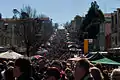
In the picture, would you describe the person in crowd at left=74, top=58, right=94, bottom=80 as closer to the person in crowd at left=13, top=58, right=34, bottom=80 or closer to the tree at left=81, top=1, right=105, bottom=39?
the person in crowd at left=13, top=58, right=34, bottom=80

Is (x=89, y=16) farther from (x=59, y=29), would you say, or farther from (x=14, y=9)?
(x=59, y=29)

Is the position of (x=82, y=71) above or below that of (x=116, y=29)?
below

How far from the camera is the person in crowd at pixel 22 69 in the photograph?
5383mm

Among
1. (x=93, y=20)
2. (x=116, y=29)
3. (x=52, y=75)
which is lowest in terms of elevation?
(x=52, y=75)

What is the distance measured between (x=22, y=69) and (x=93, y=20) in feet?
242

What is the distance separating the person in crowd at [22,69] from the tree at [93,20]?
69.5m

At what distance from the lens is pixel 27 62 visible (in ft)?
17.8

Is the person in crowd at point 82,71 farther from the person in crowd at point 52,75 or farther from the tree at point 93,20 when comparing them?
the tree at point 93,20

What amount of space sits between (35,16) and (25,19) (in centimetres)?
209

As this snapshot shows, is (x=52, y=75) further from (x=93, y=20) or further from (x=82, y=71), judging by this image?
(x=93, y=20)

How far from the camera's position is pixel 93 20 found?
78.7m

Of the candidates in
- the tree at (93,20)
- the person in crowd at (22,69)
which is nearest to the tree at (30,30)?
the tree at (93,20)

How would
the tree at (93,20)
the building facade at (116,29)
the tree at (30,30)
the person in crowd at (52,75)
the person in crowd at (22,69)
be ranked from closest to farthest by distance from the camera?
the person in crowd at (52,75), the person in crowd at (22,69), the building facade at (116,29), the tree at (30,30), the tree at (93,20)

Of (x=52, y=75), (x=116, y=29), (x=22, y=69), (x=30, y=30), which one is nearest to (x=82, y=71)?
(x=52, y=75)
